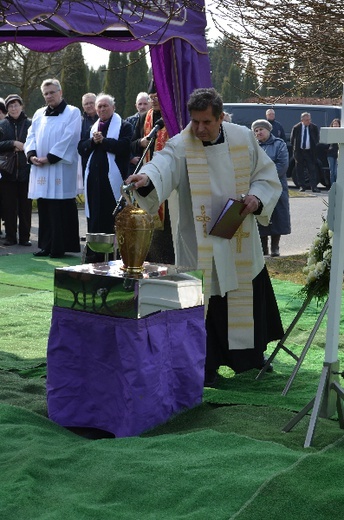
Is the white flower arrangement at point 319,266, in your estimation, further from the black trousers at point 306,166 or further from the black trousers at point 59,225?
the black trousers at point 306,166

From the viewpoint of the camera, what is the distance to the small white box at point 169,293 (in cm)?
535

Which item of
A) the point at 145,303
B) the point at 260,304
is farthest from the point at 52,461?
the point at 260,304

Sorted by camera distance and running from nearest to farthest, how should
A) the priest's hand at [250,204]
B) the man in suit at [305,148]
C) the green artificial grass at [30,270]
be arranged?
the priest's hand at [250,204], the green artificial grass at [30,270], the man in suit at [305,148]

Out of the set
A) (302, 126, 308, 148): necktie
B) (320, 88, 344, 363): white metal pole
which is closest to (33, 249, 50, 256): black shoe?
(320, 88, 344, 363): white metal pole

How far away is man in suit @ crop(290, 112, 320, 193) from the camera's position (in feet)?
83.3

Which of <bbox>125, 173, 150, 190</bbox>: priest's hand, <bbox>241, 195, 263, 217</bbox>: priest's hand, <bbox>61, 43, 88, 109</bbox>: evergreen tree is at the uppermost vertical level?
<bbox>61, 43, 88, 109</bbox>: evergreen tree

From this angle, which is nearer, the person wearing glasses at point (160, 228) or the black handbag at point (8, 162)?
the person wearing glasses at point (160, 228)

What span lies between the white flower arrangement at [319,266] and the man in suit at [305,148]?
61.8 ft

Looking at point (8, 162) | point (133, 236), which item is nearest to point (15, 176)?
point (8, 162)

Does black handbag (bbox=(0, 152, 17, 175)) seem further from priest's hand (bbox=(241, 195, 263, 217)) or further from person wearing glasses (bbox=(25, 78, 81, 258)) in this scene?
→ priest's hand (bbox=(241, 195, 263, 217))

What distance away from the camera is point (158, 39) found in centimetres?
827

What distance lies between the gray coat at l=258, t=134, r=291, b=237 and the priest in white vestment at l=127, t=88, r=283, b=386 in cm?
601

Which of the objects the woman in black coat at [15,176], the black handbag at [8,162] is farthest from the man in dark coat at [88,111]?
the black handbag at [8,162]

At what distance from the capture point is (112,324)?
5.37m
